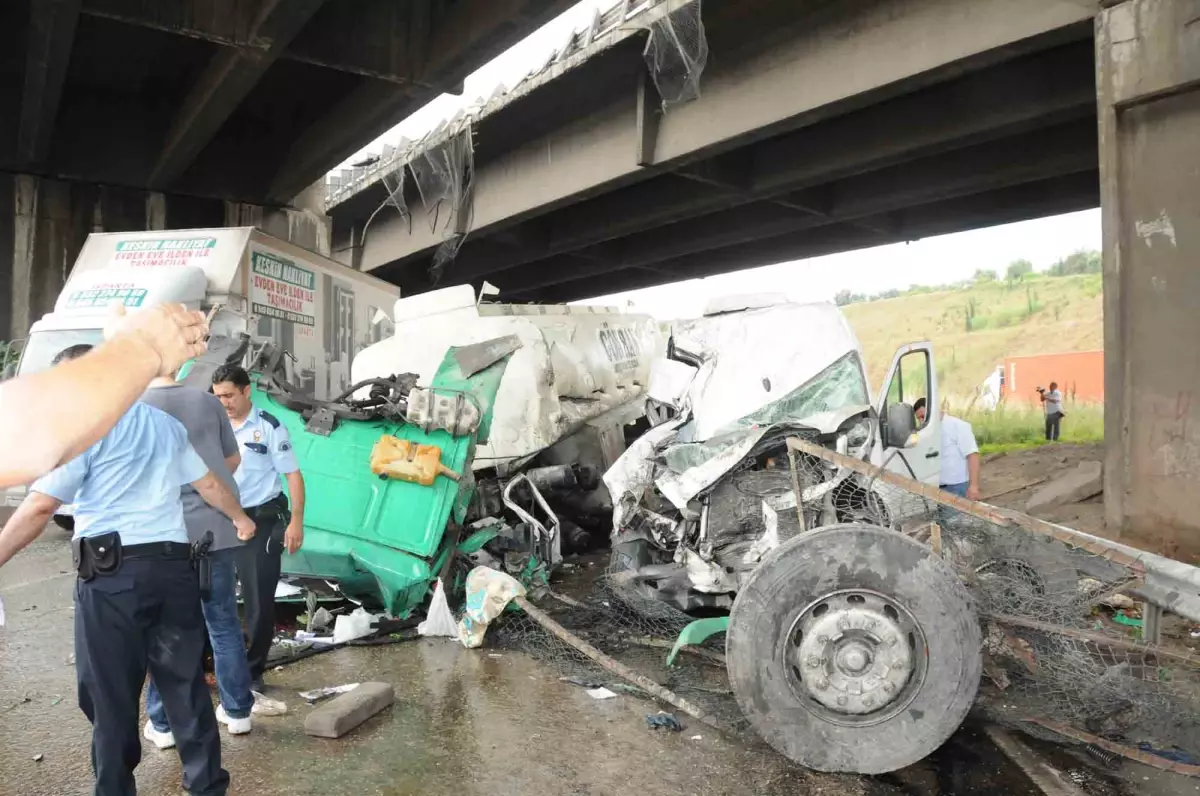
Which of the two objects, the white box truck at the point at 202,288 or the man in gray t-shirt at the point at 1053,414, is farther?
the man in gray t-shirt at the point at 1053,414

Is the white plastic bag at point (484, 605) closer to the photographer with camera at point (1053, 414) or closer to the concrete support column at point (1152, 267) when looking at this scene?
the concrete support column at point (1152, 267)

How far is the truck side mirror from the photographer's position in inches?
198

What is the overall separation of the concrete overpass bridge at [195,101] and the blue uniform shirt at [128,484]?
20.5 ft

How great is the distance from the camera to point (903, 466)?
595 centimetres

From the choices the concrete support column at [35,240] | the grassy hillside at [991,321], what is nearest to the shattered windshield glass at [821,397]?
the grassy hillside at [991,321]

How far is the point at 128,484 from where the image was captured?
292 cm

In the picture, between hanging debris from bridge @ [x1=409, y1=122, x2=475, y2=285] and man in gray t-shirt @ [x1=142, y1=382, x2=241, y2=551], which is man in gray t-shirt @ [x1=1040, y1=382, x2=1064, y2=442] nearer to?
hanging debris from bridge @ [x1=409, y1=122, x2=475, y2=285]

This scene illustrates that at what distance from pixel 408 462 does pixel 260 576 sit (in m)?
1.61

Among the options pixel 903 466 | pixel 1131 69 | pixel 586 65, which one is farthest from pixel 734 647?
pixel 586 65

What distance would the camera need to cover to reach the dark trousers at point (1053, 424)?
645 inches

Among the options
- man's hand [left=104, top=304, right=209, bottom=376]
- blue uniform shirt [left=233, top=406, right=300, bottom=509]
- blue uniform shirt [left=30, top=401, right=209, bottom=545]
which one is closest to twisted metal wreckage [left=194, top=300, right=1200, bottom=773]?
blue uniform shirt [left=233, top=406, right=300, bottom=509]

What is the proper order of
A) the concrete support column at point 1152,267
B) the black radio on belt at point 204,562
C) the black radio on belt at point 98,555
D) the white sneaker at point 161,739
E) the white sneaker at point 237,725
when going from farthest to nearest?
1. the concrete support column at point 1152,267
2. the white sneaker at point 237,725
3. the white sneaker at point 161,739
4. the black radio on belt at point 204,562
5. the black radio on belt at point 98,555

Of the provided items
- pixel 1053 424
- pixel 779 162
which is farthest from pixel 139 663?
pixel 1053 424

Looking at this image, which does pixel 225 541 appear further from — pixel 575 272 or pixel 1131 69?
pixel 575 272
